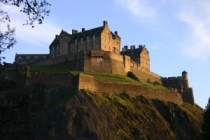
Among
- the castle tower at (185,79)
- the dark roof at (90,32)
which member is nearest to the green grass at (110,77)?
the dark roof at (90,32)

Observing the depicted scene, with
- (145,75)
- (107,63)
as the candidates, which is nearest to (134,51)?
(145,75)

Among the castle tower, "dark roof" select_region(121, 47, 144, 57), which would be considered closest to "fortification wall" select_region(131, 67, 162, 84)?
the castle tower

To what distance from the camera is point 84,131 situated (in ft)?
206

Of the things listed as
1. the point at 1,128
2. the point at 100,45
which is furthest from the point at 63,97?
the point at 1,128

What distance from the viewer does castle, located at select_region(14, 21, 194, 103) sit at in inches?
3226

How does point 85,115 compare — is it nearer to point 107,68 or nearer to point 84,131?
point 84,131

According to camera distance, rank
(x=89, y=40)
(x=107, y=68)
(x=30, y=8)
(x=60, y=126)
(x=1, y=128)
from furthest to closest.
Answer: (x=89, y=40) → (x=107, y=68) → (x=60, y=126) → (x=1, y=128) → (x=30, y=8)

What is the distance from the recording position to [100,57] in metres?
81.4

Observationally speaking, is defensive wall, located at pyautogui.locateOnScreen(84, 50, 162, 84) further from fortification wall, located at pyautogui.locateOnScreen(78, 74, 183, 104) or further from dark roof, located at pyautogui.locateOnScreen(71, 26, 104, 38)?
fortification wall, located at pyautogui.locateOnScreen(78, 74, 183, 104)

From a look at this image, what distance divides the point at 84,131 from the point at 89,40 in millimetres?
28712

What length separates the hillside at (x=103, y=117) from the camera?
62.8m

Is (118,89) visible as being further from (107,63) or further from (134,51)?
(134,51)

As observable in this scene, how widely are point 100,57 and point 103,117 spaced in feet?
56.1

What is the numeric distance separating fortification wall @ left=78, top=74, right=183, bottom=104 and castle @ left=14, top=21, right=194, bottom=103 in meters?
7.18
